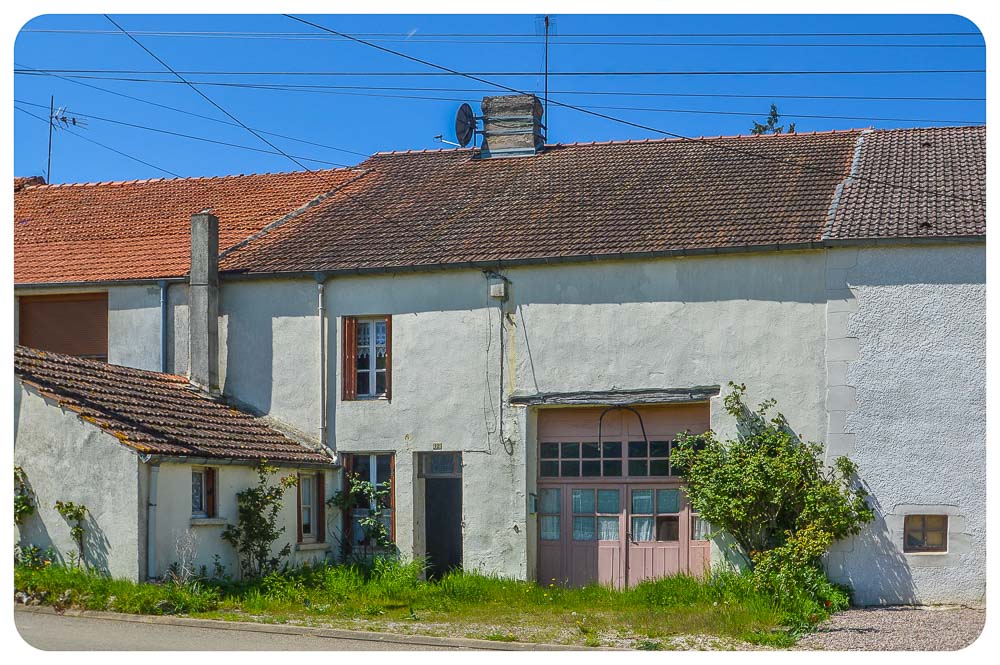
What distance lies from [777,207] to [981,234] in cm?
328

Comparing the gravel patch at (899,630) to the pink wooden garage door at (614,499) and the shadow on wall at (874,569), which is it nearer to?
the shadow on wall at (874,569)

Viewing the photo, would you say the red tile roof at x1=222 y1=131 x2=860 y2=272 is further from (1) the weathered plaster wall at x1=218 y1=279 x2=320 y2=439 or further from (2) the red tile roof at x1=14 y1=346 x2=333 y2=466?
(2) the red tile roof at x1=14 y1=346 x2=333 y2=466

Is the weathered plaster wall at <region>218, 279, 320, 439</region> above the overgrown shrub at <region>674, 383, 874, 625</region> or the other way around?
above

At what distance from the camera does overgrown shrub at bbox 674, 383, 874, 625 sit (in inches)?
701

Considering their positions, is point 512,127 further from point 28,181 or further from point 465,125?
point 28,181

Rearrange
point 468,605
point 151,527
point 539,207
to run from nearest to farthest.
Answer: point 151,527 < point 468,605 < point 539,207

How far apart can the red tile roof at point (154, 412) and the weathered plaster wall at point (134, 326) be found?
3.40 ft

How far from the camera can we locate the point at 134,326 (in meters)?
22.0

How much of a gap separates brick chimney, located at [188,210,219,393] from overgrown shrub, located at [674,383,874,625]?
25.2ft

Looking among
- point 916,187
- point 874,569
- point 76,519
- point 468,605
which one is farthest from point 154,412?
point 916,187

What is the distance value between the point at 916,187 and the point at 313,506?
34.1 ft

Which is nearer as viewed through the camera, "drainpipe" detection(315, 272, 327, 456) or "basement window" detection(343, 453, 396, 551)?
"basement window" detection(343, 453, 396, 551)

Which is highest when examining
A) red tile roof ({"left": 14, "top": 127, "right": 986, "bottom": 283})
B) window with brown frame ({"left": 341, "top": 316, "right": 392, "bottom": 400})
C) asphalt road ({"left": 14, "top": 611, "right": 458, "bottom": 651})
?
red tile roof ({"left": 14, "top": 127, "right": 986, "bottom": 283})

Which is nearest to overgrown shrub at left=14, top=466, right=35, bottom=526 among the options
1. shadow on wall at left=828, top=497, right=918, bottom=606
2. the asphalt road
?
the asphalt road
